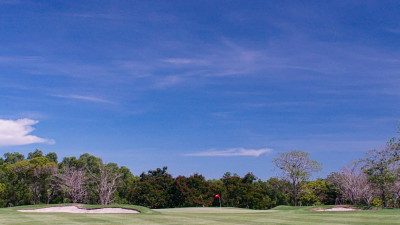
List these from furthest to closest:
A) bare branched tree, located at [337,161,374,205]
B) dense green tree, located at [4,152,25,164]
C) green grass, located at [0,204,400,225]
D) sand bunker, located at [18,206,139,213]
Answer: dense green tree, located at [4,152,25,164], bare branched tree, located at [337,161,374,205], sand bunker, located at [18,206,139,213], green grass, located at [0,204,400,225]

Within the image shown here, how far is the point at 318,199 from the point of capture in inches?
2184

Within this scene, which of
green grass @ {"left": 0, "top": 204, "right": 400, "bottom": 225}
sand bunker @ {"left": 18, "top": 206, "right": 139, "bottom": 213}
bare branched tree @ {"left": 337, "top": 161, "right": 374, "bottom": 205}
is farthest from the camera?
bare branched tree @ {"left": 337, "top": 161, "right": 374, "bottom": 205}

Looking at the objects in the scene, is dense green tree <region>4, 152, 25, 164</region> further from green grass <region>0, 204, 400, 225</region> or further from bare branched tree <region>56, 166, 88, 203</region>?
green grass <region>0, 204, 400, 225</region>

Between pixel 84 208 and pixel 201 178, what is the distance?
1171 inches

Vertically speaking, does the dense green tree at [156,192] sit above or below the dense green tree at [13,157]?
below

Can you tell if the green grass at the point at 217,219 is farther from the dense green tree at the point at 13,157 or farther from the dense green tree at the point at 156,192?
the dense green tree at the point at 13,157

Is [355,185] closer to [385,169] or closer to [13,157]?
[385,169]

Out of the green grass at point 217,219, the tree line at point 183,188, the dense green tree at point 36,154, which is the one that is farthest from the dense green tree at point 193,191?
the dense green tree at point 36,154

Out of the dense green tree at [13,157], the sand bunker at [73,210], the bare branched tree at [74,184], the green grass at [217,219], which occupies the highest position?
the dense green tree at [13,157]

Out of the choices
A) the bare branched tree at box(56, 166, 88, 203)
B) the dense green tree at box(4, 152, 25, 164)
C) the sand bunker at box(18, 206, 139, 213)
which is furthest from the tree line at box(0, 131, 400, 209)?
the dense green tree at box(4, 152, 25, 164)

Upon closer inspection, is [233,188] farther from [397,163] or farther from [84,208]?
[84,208]

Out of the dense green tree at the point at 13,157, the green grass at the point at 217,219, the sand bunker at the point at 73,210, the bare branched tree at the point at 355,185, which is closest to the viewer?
the green grass at the point at 217,219

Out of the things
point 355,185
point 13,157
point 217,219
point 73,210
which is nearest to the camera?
point 217,219

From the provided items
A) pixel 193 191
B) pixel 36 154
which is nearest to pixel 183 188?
pixel 193 191
